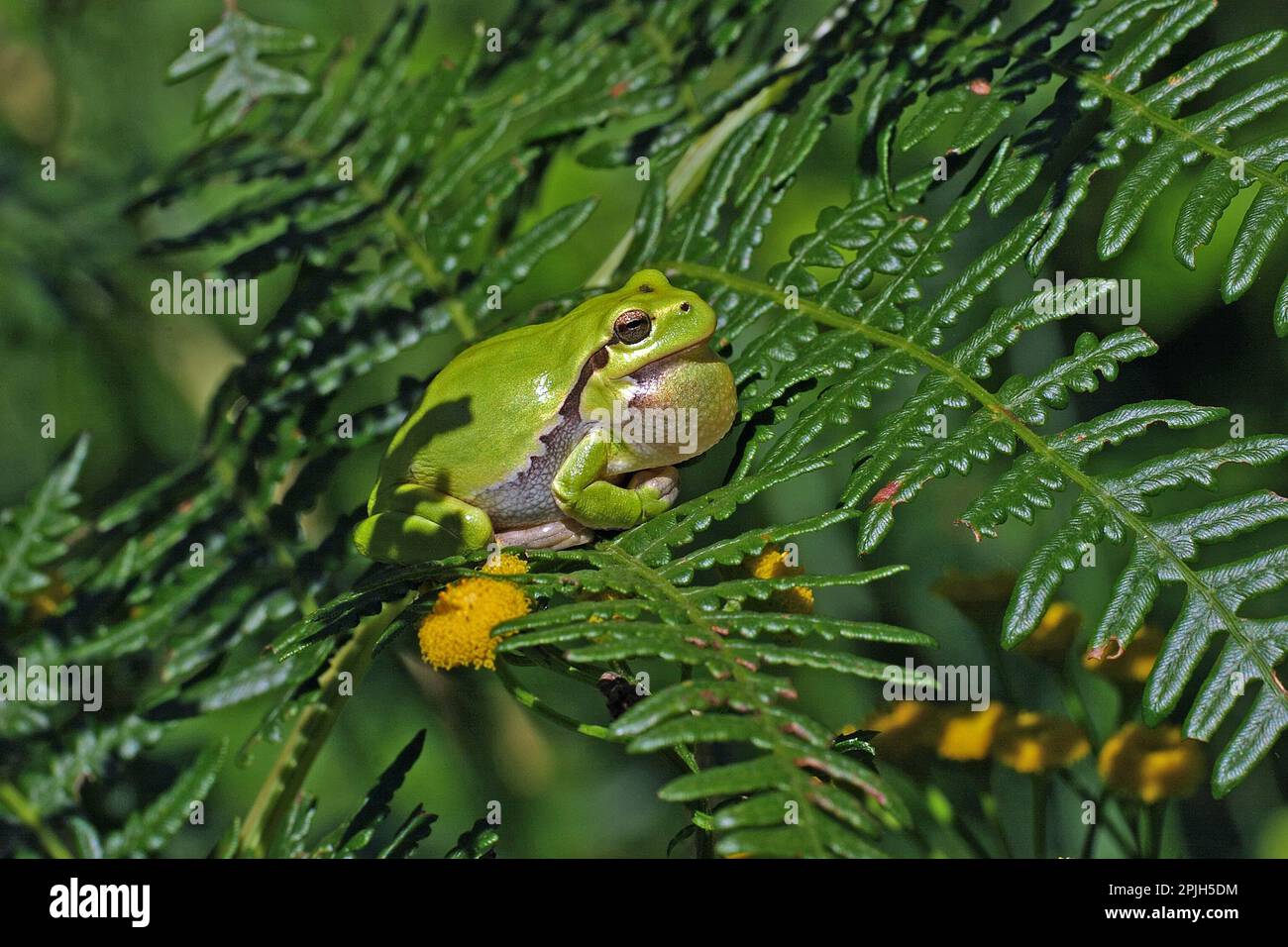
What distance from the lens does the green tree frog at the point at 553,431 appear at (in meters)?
1.98

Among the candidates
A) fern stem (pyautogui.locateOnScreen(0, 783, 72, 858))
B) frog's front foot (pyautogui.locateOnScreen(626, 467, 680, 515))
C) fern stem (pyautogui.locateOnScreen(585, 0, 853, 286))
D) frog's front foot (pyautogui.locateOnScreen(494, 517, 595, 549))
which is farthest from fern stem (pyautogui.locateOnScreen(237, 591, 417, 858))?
fern stem (pyautogui.locateOnScreen(585, 0, 853, 286))

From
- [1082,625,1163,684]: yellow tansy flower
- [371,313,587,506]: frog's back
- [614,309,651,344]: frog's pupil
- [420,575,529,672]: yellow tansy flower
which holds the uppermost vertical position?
[614,309,651,344]: frog's pupil

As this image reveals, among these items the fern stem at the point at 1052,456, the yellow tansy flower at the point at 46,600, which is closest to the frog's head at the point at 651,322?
the fern stem at the point at 1052,456

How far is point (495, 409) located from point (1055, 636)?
1.26 m

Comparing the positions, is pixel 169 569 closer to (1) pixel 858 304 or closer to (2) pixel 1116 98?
(1) pixel 858 304

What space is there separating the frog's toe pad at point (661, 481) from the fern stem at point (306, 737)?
455 mm

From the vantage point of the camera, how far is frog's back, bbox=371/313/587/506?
204cm

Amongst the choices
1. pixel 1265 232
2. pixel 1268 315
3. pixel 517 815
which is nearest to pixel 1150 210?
pixel 1268 315

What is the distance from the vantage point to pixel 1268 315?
274 cm

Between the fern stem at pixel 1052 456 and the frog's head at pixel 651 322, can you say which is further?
the frog's head at pixel 651 322

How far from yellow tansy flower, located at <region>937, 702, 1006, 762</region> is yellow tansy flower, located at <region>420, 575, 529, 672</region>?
1.11 m

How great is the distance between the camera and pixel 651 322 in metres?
1.99

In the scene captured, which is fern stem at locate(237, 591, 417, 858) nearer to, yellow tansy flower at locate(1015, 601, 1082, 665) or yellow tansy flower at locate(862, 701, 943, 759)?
yellow tansy flower at locate(862, 701, 943, 759)

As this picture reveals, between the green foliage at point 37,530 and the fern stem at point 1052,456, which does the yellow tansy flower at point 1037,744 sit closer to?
the fern stem at point 1052,456
